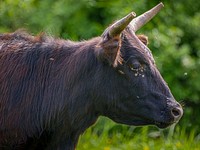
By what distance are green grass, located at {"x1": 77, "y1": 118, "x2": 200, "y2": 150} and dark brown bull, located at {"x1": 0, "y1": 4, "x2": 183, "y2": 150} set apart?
7.71ft

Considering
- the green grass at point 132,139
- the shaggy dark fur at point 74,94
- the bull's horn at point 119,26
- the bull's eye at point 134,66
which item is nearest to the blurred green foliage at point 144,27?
the green grass at point 132,139

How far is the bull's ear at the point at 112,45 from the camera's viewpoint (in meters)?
7.34

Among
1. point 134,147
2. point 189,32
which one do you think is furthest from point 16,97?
point 189,32

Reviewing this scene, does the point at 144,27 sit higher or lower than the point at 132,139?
higher

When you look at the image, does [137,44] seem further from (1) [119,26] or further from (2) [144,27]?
(2) [144,27]

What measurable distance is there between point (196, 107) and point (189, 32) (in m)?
1.18

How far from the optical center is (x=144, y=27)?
36.7ft

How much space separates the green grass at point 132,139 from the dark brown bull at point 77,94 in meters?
2.35

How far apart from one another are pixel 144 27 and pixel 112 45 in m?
3.85

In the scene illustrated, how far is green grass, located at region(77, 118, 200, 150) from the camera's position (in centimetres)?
1008

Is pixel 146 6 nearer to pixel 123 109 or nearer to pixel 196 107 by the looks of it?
pixel 196 107

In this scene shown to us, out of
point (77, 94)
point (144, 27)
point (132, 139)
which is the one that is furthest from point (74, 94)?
point (144, 27)

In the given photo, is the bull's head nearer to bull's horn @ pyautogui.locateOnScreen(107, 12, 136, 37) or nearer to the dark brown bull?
the dark brown bull

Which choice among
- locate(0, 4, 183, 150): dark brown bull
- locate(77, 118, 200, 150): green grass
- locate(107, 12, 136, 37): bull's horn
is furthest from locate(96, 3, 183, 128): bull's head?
locate(77, 118, 200, 150): green grass
